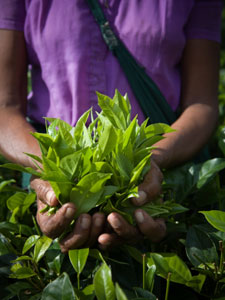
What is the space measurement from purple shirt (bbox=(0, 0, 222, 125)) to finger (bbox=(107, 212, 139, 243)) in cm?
59

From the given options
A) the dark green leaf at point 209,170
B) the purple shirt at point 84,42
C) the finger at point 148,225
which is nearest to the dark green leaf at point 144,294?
the finger at point 148,225

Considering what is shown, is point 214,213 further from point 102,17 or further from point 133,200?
point 102,17

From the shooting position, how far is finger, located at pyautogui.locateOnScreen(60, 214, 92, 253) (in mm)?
840

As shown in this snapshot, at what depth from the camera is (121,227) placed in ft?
2.76

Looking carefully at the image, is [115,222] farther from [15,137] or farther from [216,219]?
[15,137]

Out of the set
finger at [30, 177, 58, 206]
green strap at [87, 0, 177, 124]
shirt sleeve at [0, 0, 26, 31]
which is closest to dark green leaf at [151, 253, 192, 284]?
finger at [30, 177, 58, 206]

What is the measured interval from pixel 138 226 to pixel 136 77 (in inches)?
26.1

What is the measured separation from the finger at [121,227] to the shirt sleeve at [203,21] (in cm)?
93

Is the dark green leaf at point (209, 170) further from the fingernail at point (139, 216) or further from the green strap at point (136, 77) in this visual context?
the green strap at point (136, 77)

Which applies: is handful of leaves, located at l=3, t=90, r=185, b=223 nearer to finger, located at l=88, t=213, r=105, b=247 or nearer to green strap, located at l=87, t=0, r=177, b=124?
finger, located at l=88, t=213, r=105, b=247

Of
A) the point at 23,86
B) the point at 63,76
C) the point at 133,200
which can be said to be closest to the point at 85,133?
the point at 133,200

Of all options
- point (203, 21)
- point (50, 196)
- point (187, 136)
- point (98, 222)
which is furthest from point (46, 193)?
point (203, 21)

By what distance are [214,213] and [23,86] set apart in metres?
0.92

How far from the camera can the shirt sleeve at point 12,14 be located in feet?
4.41
